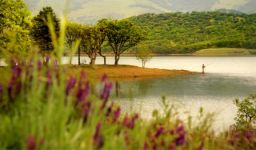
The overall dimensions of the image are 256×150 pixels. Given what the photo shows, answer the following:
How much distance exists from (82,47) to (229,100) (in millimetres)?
52954

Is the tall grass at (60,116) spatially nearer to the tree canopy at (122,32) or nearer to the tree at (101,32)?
the tree at (101,32)

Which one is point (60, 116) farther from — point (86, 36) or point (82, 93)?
point (86, 36)

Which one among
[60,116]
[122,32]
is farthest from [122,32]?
[60,116]

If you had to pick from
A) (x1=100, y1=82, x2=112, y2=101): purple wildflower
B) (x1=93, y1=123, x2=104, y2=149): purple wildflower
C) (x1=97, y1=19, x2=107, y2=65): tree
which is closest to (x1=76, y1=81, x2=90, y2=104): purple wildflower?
(x1=100, y1=82, x2=112, y2=101): purple wildflower

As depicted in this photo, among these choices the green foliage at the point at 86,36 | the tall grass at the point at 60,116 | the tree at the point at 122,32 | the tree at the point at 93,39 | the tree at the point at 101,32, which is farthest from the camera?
the tree at the point at 122,32

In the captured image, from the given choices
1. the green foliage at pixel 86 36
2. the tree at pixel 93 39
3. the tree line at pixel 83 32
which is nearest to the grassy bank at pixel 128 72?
the tree line at pixel 83 32

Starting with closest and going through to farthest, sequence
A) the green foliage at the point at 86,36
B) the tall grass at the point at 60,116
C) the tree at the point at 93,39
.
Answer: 1. the tall grass at the point at 60,116
2. the green foliage at the point at 86,36
3. the tree at the point at 93,39

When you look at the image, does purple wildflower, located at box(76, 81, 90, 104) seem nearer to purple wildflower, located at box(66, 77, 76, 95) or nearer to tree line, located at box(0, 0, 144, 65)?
purple wildflower, located at box(66, 77, 76, 95)

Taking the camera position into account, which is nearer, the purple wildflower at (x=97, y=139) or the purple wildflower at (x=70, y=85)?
the purple wildflower at (x=97, y=139)

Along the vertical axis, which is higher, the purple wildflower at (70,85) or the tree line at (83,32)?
the tree line at (83,32)

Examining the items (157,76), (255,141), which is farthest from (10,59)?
(157,76)

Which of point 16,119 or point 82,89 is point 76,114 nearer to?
point 82,89

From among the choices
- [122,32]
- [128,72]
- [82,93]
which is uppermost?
[122,32]

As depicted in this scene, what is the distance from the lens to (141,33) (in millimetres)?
107938
